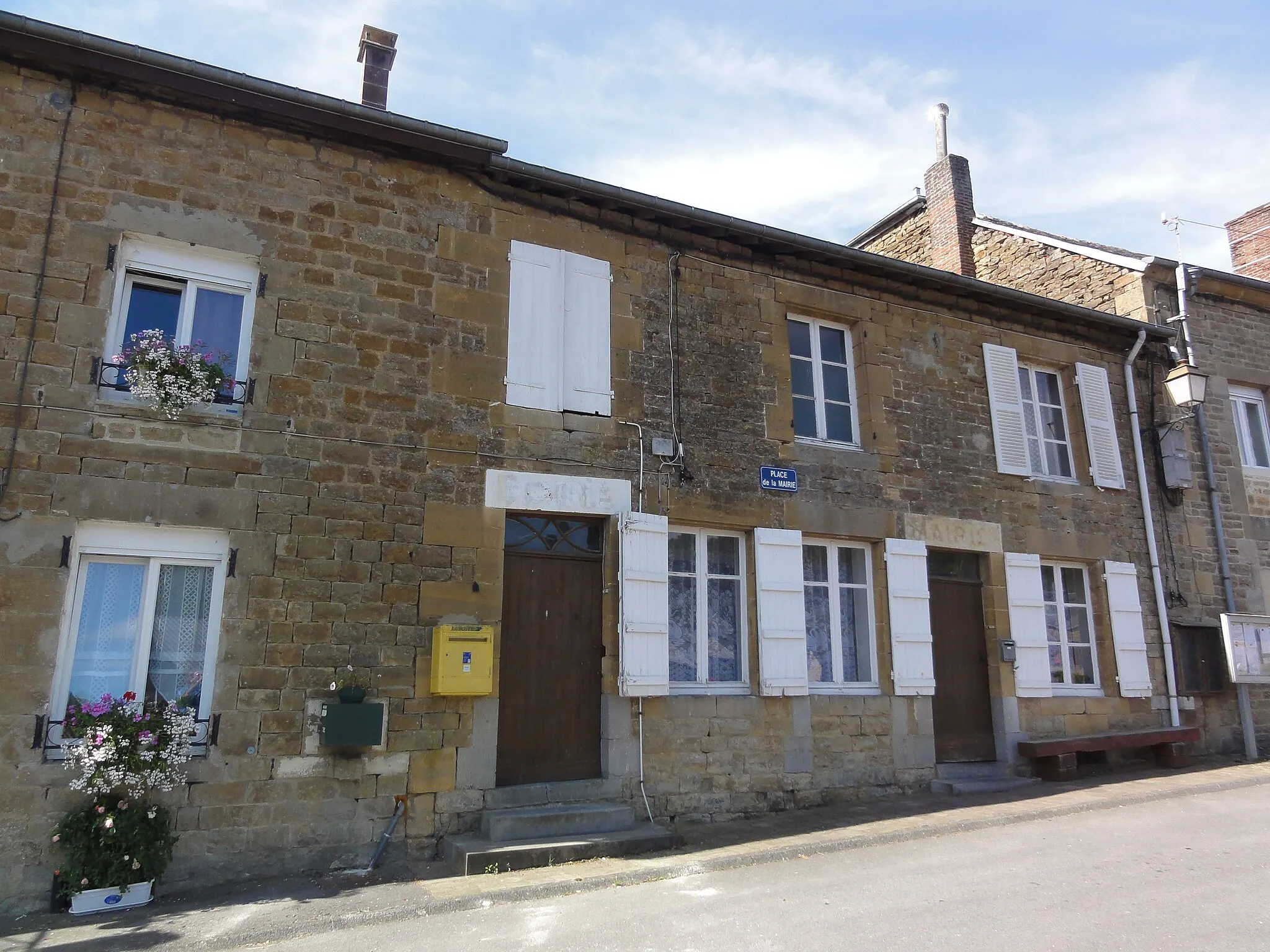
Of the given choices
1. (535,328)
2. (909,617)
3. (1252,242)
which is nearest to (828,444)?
(909,617)

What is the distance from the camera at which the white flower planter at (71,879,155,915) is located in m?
4.99

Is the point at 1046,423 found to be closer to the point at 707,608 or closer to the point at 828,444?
the point at 828,444

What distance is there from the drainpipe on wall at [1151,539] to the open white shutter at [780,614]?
4811mm

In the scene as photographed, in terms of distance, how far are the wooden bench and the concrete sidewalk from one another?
590mm

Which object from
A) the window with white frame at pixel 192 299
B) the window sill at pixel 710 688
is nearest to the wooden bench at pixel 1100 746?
the window sill at pixel 710 688

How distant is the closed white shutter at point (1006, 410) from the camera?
370 inches

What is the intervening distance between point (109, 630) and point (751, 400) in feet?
17.6

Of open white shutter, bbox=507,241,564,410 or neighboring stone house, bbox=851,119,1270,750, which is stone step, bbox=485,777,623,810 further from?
neighboring stone house, bbox=851,119,1270,750

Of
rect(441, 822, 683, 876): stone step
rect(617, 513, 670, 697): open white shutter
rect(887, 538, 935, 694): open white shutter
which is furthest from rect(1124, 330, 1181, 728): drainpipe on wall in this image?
rect(441, 822, 683, 876): stone step

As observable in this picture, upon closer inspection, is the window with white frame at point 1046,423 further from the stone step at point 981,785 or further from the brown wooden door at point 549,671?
the brown wooden door at point 549,671

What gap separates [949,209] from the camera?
12.2 metres

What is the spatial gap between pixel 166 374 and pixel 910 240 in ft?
34.2

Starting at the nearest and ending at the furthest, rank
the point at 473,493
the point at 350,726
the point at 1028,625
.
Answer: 1. the point at 350,726
2. the point at 473,493
3. the point at 1028,625

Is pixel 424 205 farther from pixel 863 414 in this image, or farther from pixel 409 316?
pixel 863 414
